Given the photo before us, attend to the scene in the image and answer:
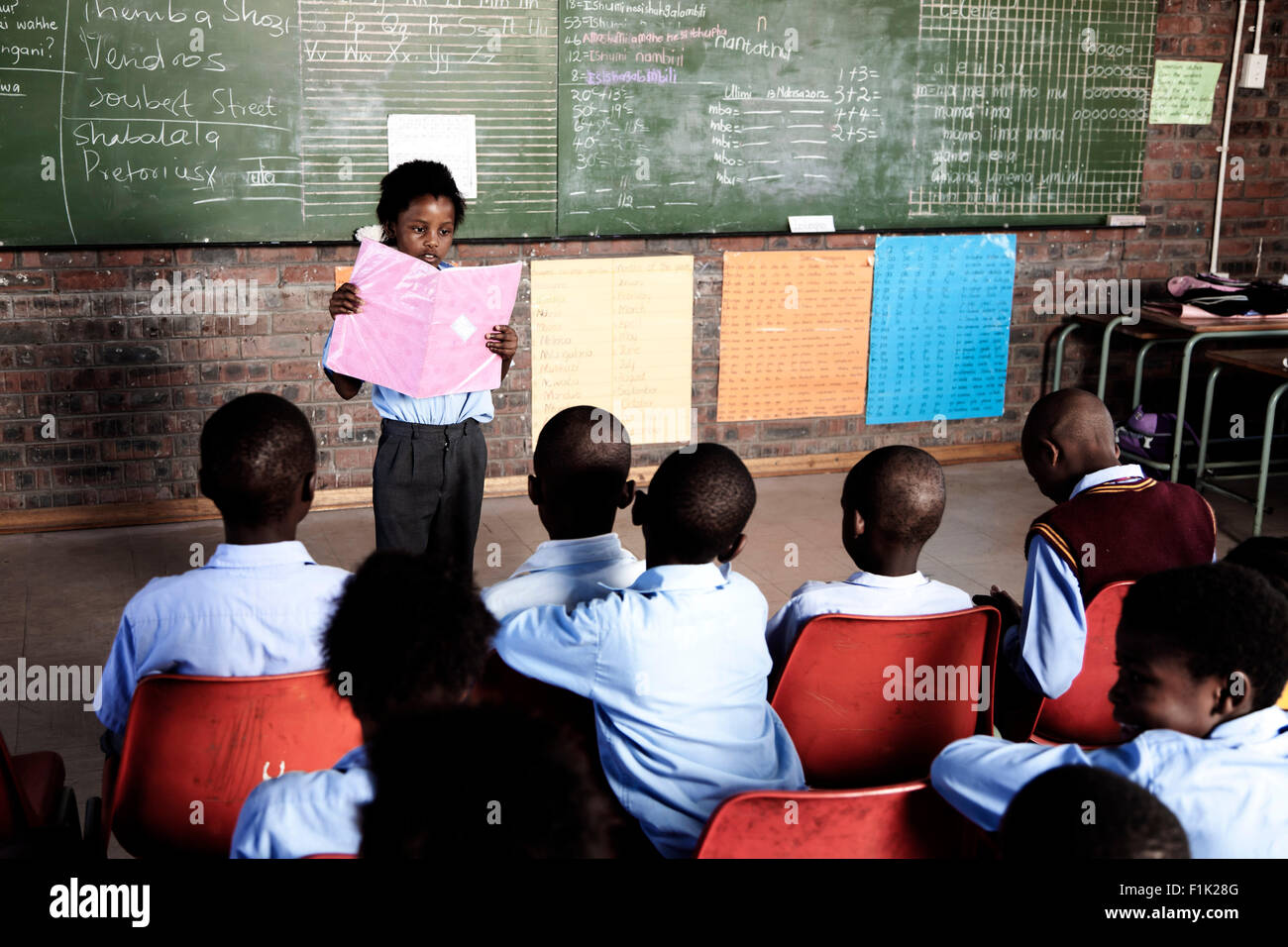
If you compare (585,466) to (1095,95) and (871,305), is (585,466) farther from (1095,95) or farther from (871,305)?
(1095,95)

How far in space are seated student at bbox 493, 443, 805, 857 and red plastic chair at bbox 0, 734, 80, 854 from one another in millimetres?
607

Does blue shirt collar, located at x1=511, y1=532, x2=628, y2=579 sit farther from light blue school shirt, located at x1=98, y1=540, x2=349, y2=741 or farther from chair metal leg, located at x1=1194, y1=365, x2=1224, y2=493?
chair metal leg, located at x1=1194, y1=365, x2=1224, y2=493

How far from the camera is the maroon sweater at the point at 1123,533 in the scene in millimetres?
2061

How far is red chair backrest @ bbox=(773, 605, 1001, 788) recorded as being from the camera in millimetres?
1709

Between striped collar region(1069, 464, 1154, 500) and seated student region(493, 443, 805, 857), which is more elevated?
striped collar region(1069, 464, 1154, 500)

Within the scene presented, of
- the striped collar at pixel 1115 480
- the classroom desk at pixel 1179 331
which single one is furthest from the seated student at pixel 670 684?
the classroom desk at pixel 1179 331

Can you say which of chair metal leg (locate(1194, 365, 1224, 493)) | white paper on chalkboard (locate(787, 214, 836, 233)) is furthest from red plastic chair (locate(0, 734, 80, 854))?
chair metal leg (locate(1194, 365, 1224, 493))

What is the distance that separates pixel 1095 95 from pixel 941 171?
824mm

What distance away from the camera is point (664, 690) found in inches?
59.8

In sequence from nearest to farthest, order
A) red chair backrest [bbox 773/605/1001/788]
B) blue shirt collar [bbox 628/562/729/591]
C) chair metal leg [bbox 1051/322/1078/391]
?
blue shirt collar [bbox 628/562/729/591], red chair backrest [bbox 773/605/1001/788], chair metal leg [bbox 1051/322/1078/391]

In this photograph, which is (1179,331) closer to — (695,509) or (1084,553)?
(1084,553)

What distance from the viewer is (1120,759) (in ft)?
3.92

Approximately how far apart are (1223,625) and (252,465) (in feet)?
4.27

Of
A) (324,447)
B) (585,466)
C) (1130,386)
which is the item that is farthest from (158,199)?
(1130,386)
